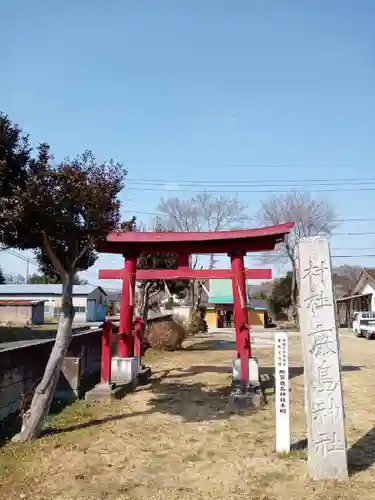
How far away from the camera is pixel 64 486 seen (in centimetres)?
564

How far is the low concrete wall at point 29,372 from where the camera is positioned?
8.54m

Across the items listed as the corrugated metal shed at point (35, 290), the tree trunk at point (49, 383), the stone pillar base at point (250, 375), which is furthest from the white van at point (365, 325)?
the corrugated metal shed at point (35, 290)

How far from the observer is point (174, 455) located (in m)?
6.81

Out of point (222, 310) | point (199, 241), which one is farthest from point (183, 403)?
point (222, 310)

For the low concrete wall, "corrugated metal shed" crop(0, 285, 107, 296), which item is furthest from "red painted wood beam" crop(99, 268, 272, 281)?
"corrugated metal shed" crop(0, 285, 107, 296)

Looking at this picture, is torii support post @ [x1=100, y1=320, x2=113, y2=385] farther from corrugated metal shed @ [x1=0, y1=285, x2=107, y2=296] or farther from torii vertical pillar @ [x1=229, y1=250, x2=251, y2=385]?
corrugated metal shed @ [x1=0, y1=285, x2=107, y2=296]

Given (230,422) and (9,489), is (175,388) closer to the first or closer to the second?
(230,422)

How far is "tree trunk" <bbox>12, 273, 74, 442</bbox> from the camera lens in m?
7.30

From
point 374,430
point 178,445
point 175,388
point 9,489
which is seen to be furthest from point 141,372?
point 9,489

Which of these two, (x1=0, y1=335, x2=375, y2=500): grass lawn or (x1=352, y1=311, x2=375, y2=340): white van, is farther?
(x1=352, y1=311, x2=375, y2=340): white van

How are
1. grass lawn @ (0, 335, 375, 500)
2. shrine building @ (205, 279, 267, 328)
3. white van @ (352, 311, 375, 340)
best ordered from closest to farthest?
grass lawn @ (0, 335, 375, 500)
white van @ (352, 311, 375, 340)
shrine building @ (205, 279, 267, 328)

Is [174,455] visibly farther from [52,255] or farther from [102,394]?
[102,394]

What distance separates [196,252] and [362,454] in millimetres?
7210

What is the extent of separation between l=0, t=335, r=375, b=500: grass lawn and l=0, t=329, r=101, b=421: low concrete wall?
85 cm
